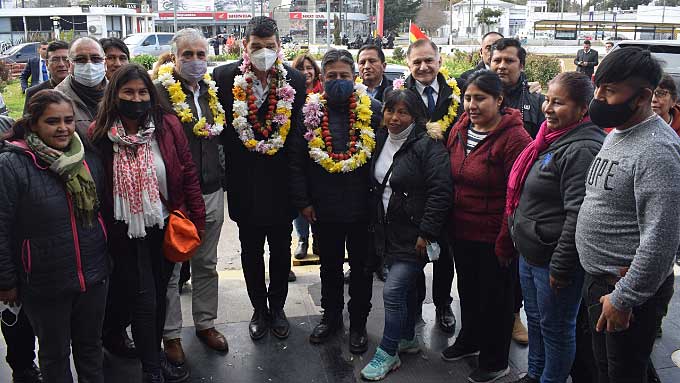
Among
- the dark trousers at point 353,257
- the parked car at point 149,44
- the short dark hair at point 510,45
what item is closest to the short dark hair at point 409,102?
the dark trousers at point 353,257

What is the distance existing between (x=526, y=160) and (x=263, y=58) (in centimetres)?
198

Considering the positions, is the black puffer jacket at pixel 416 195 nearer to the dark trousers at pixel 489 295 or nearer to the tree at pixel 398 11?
the dark trousers at pixel 489 295

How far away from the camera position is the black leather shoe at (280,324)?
441 centimetres

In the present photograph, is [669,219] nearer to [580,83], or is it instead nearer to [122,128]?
[580,83]

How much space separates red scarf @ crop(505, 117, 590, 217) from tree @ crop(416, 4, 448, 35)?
243 ft

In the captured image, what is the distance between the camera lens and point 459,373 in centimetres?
397

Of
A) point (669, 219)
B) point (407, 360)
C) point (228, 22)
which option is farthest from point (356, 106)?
point (228, 22)

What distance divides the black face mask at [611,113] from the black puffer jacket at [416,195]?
119 cm

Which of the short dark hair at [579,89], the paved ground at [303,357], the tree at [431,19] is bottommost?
the paved ground at [303,357]

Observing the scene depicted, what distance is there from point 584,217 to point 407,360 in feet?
6.15

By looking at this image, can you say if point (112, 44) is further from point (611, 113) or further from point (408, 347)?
point (611, 113)

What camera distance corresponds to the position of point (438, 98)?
14.9 ft

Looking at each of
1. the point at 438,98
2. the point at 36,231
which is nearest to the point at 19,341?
the point at 36,231

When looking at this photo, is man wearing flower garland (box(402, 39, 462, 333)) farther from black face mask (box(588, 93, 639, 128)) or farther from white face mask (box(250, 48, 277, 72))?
black face mask (box(588, 93, 639, 128))
